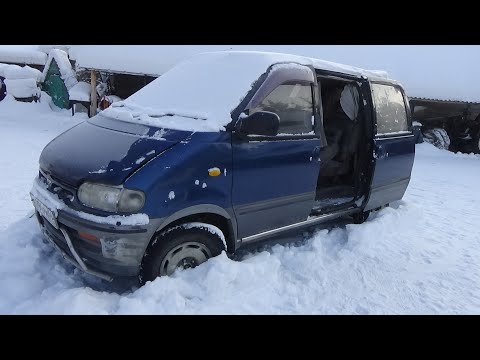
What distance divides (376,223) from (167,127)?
2947mm

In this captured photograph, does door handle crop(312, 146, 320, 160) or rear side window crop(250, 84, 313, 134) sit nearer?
rear side window crop(250, 84, 313, 134)

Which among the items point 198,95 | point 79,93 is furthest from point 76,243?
point 79,93

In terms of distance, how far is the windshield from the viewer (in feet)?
9.68

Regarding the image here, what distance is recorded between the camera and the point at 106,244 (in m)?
2.51

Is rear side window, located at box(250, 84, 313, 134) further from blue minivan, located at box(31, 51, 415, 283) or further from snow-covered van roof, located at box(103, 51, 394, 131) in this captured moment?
snow-covered van roof, located at box(103, 51, 394, 131)

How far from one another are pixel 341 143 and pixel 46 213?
11.8 feet

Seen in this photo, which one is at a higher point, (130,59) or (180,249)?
(130,59)

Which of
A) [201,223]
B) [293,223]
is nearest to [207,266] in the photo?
[201,223]

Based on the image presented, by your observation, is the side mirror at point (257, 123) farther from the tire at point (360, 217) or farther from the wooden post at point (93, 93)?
the wooden post at point (93, 93)

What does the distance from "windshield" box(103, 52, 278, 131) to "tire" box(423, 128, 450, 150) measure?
11167mm

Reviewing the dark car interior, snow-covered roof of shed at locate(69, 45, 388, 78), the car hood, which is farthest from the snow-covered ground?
snow-covered roof of shed at locate(69, 45, 388, 78)

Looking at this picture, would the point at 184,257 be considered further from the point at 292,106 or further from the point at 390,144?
the point at 390,144

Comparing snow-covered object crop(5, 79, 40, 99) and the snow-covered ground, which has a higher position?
the snow-covered ground
